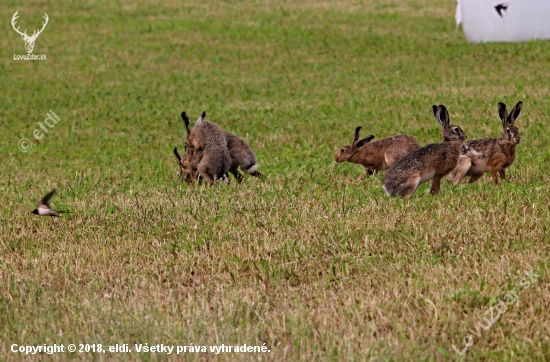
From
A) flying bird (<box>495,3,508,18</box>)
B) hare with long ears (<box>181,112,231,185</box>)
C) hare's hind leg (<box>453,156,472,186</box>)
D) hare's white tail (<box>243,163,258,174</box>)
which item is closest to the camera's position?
hare's hind leg (<box>453,156,472,186</box>)

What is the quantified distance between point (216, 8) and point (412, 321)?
35861mm

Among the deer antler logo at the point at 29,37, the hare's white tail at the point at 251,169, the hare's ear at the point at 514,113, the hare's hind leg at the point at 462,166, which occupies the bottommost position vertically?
the hare's white tail at the point at 251,169

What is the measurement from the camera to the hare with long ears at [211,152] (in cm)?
1098

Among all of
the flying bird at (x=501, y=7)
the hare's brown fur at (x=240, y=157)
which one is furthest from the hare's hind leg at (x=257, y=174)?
the flying bird at (x=501, y=7)

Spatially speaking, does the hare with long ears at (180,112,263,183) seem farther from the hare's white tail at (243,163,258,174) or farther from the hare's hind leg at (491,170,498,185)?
the hare's hind leg at (491,170,498,185)

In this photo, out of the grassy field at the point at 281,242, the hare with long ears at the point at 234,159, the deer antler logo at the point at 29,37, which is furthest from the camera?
the deer antler logo at the point at 29,37

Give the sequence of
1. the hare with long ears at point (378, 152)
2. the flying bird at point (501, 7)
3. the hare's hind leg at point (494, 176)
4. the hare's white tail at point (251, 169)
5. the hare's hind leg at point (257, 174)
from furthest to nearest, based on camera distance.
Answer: the flying bird at point (501, 7) → the hare's hind leg at point (257, 174) → the hare's white tail at point (251, 169) → the hare with long ears at point (378, 152) → the hare's hind leg at point (494, 176)

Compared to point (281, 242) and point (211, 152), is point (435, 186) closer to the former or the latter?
point (281, 242)

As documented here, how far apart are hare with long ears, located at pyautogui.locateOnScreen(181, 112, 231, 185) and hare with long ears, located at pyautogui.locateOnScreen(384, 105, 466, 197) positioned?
263 cm

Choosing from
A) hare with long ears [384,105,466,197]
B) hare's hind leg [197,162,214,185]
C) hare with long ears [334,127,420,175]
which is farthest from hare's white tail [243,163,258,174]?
hare with long ears [384,105,466,197]

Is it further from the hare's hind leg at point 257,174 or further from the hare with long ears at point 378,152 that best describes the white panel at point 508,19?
the hare's hind leg at point 257,174

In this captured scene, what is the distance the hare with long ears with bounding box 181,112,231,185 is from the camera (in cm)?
1098

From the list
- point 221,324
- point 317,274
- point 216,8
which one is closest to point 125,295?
point 221,324

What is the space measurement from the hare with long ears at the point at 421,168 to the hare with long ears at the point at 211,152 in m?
2.63
